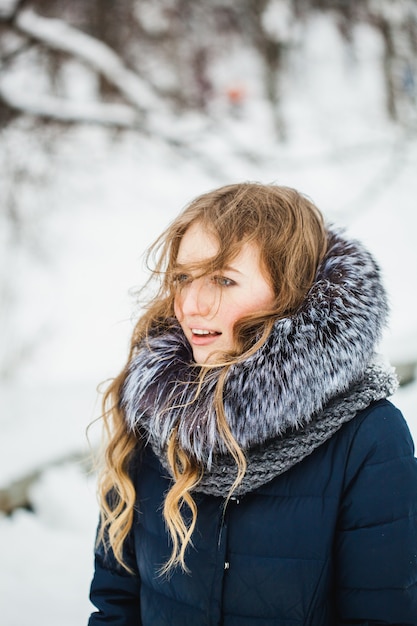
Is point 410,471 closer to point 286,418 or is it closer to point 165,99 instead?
point 286,418

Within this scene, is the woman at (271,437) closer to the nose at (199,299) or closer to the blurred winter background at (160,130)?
the nose at (199,299)

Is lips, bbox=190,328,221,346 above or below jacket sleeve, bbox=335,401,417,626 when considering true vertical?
above

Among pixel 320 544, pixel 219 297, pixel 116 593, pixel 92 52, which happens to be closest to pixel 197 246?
pixel 219 297

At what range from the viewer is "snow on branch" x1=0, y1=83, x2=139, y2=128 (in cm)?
546

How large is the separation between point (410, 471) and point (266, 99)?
6.13 m

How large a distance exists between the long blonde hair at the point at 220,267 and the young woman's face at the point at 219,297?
2 cm

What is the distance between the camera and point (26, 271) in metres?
4.93

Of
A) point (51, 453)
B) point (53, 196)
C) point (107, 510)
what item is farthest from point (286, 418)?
point (53, 196)

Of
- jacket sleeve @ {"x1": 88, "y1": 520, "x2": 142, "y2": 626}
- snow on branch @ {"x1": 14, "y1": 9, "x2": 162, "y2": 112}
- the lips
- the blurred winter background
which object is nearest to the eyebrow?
the lips

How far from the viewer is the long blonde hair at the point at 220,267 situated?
3.68 feet

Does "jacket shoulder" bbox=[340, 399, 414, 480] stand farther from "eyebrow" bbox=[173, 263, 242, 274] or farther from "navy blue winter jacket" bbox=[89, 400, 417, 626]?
"eyebrow" bbox=[173, 263, 242, 274]

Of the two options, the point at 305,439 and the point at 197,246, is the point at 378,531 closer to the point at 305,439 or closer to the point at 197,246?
the point at 305,439

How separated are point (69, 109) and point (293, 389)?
5588 mm

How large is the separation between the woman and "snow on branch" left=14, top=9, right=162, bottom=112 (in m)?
5.26
